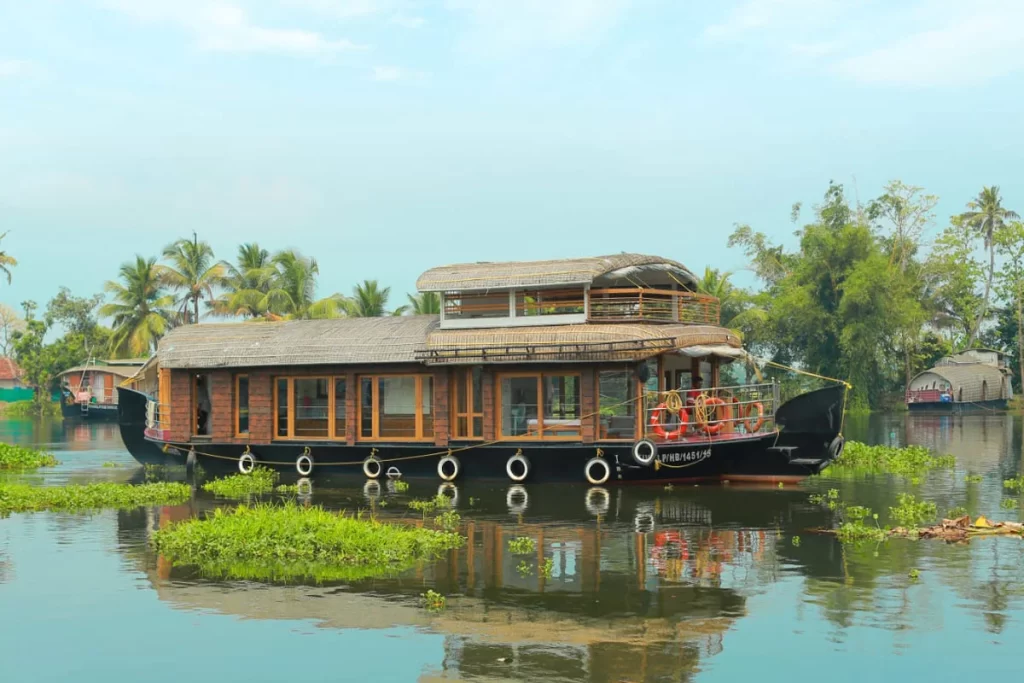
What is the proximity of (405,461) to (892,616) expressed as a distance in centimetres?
1240

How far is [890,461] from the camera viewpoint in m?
23.8

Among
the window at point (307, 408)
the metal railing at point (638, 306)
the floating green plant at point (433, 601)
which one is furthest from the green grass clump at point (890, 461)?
the floating green plant at point (433, 601)

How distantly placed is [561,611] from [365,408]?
1181 cm

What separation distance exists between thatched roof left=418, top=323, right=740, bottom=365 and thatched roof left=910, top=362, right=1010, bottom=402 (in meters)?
34.7

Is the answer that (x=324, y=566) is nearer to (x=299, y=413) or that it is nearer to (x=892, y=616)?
(x=892, y=616)

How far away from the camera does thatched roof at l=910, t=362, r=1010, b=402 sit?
51531 mm

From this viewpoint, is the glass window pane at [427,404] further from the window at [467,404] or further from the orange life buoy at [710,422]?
the orange life buoy at [710,422]

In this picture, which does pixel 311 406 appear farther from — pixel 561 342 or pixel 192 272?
pixel 192 272

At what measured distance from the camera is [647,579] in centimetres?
Result: 1209

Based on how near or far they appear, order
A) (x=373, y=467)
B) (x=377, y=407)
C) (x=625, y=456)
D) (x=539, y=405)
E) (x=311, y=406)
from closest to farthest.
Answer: (x=625, y=456), (x=539, y=405), (x=373, y=467), (x=377, y=407), (x=311, y=406)

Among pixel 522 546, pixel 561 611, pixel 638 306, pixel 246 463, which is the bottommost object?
pixel 561 611

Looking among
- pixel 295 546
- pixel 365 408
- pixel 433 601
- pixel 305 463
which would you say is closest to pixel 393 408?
pixel 365 408

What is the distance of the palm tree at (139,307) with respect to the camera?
54.5 m

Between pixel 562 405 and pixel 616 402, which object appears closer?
pixel 616 402
